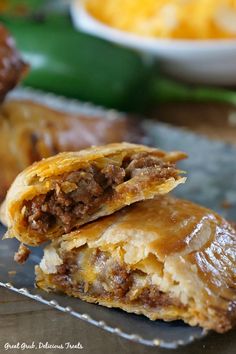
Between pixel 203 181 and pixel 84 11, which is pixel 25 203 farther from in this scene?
pixel 84 11

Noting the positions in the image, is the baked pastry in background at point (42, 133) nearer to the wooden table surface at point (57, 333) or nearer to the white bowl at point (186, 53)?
the wooden table surface at point (57, 333)

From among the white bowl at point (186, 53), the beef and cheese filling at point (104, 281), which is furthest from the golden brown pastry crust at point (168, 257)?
the white bowl at point (186, 53)

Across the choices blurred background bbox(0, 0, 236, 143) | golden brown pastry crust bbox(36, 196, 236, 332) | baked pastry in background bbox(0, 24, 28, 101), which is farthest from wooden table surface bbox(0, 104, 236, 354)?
blurred background bbox(0, 0, 236, 143)

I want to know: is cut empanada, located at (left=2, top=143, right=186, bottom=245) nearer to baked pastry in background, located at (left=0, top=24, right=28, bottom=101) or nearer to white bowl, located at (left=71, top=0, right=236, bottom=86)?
baked pastry in background, located at (left=0, top=24, right=28, bottom=101)

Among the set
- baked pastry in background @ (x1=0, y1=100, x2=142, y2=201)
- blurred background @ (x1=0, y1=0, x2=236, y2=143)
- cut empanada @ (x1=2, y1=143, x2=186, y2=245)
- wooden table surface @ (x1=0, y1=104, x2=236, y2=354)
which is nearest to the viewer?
wooden table surface @ (x1=0, y1=104, x2=236, y2=354)

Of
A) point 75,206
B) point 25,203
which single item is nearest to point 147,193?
point 75,206

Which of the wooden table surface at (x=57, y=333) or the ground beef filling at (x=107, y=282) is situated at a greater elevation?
the ground beef filling at (x=107, y=282)
